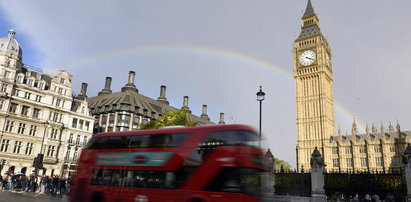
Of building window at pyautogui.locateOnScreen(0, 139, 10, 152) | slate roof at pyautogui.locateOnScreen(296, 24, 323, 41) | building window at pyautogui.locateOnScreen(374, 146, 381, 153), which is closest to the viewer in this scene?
building window at pyautogui.locateOnScreen(0, 139, 10, 152)

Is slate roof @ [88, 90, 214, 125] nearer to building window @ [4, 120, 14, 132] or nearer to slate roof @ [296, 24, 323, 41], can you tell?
building window @ [4, 120, 14, 132]

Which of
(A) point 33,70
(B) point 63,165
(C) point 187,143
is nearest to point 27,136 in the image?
(B) point 63,165

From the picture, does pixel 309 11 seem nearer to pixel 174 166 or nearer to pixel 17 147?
pixel 17 147

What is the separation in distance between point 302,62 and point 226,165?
289 feet

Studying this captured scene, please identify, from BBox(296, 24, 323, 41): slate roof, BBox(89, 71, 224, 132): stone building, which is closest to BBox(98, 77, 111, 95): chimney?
BBox(89, 71, 224, 132): stone building

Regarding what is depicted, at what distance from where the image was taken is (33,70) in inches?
1939

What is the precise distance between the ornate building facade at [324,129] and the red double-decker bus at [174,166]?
6773cm

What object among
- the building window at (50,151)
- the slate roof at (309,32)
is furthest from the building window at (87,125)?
the slate roof at (309,32)

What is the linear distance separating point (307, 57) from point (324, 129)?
2335 centimetres

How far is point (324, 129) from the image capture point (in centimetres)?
8562

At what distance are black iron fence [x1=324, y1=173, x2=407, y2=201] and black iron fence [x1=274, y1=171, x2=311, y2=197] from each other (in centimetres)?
181

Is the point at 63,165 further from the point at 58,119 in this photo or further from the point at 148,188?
the point at 148,188

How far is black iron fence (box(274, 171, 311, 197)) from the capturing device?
966 inches

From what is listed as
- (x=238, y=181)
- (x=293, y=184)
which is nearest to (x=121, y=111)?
(x=293, y=184)
